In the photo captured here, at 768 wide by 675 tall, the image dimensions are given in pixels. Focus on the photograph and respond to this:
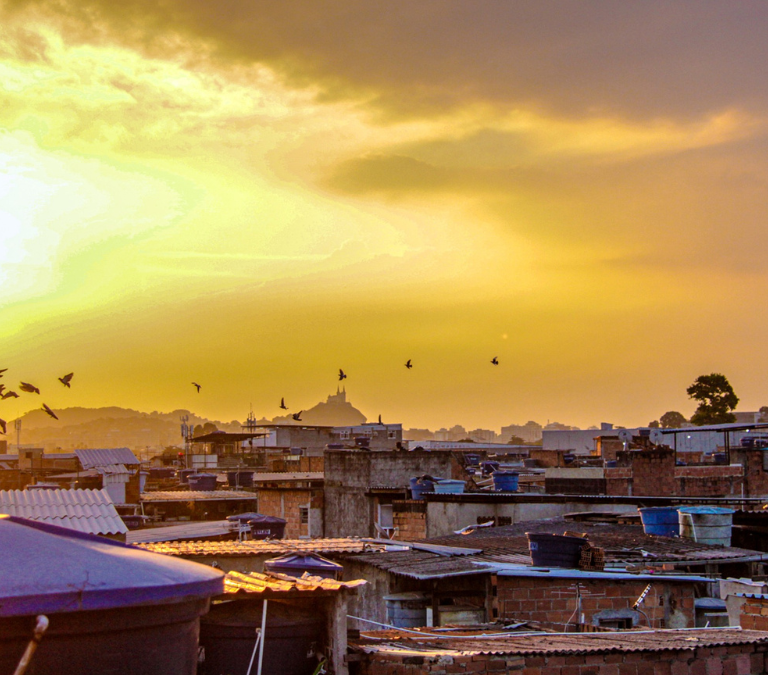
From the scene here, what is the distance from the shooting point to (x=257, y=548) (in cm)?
1384

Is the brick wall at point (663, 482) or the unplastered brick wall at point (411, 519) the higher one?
the brick wall at point (663, 482)

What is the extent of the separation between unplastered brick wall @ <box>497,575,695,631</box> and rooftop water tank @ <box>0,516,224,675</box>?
8551mm

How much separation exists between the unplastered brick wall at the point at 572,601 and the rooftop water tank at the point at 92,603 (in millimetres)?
8551

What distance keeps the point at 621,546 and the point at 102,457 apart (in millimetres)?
36843

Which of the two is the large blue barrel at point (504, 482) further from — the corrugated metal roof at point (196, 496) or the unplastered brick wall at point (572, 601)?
the corrugated metal roof at point (196, 496)

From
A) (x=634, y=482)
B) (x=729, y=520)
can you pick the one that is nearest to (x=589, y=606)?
(x=729, y=520)

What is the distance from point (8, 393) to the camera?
1884cm

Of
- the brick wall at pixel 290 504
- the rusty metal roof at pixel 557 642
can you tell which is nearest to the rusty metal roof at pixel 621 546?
the rusty metal roof at pixel 557 642

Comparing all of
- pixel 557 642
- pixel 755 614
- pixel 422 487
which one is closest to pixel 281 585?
pixel 557 642

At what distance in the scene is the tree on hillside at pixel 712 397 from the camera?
86750mm

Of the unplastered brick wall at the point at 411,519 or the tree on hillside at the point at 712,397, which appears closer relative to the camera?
the unplastered brick wall at the point at 411,519

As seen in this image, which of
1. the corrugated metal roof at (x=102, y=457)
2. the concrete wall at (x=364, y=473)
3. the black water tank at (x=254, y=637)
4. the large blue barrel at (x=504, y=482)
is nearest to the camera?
the black water tank at (x=254, y=637)

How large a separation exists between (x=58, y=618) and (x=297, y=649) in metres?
3.28

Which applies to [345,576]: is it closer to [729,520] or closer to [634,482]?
[729,520]
